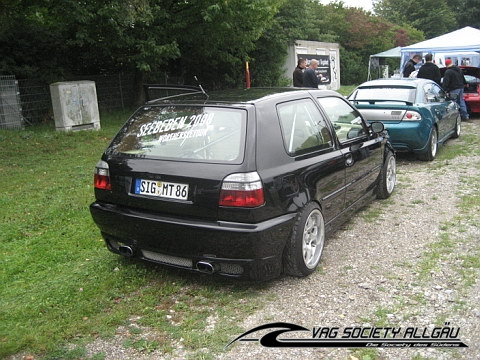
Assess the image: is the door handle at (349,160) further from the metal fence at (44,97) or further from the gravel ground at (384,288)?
the metal fence at (44,97)

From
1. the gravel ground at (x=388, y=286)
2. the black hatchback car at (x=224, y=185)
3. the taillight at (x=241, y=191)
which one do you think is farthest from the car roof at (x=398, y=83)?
the taillight at (x=241, y=191)

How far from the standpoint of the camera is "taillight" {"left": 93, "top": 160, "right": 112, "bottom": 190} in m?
4.12

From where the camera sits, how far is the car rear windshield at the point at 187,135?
373 cm

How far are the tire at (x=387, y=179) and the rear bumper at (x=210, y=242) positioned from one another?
292cm

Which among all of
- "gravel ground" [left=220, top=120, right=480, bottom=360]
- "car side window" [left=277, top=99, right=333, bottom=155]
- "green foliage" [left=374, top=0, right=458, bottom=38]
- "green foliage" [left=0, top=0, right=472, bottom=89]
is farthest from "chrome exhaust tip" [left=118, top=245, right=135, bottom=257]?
"green foliage" [left=374, top=0, right=458, bottom=38]

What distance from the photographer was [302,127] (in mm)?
4363

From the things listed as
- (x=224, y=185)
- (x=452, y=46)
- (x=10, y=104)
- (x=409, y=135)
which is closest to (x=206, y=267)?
(x=224, y=185)

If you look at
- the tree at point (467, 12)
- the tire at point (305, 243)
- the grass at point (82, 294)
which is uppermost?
the tree at point (467, 12)

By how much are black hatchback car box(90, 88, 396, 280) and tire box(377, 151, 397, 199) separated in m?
1.90

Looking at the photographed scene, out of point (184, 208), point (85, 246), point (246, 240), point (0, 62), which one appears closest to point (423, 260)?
point (246, 240)

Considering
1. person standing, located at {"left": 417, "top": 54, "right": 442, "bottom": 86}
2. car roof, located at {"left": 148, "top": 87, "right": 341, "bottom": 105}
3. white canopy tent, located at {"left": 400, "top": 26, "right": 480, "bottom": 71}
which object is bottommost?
car roof, located at {"left": 148, "top": 87, "right": 341, "bottom": 105}

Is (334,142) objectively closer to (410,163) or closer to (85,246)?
(85,246)

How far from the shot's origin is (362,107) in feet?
27.8

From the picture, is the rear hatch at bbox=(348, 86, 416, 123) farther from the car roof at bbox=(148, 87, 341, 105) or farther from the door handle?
the car roof at bbox=(148, 87, 341, 105)
